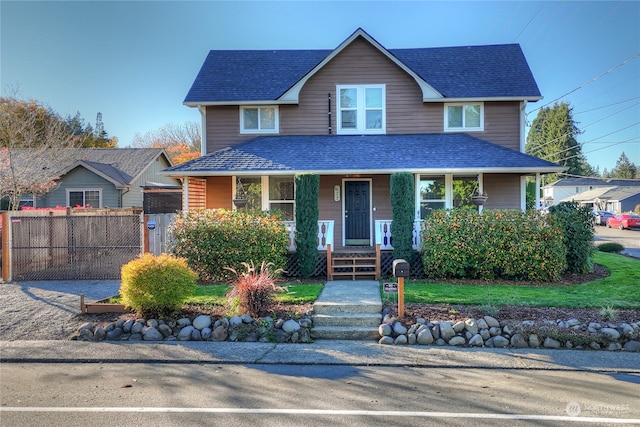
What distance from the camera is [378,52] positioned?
50.2 feet

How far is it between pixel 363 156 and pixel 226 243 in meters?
5.29

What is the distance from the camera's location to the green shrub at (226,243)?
11273mm

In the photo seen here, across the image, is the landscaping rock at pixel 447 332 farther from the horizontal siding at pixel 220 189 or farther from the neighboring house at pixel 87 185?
the neighboring house at pixel 87 185

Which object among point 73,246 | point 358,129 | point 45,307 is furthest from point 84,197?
point 45,307

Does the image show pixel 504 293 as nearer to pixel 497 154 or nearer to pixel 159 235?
pixel 497 154

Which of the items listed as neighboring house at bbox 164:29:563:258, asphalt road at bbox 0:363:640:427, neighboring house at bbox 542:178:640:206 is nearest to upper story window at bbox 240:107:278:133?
neighboring house at bbox 164:29:563:258

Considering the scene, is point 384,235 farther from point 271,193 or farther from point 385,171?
point 271,193

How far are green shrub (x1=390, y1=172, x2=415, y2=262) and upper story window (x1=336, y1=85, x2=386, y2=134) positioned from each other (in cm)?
428

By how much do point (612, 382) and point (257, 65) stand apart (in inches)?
637

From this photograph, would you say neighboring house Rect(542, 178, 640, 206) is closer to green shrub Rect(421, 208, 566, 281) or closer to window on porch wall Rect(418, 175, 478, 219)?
window on porch wall Rect(418, 175, 478, 219)

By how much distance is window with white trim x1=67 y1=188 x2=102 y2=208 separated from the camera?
24.9 m

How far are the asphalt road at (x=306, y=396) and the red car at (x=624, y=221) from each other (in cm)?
3953

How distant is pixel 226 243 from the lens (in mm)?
11297

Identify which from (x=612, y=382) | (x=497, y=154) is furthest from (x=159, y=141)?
(x=612, y=382)
